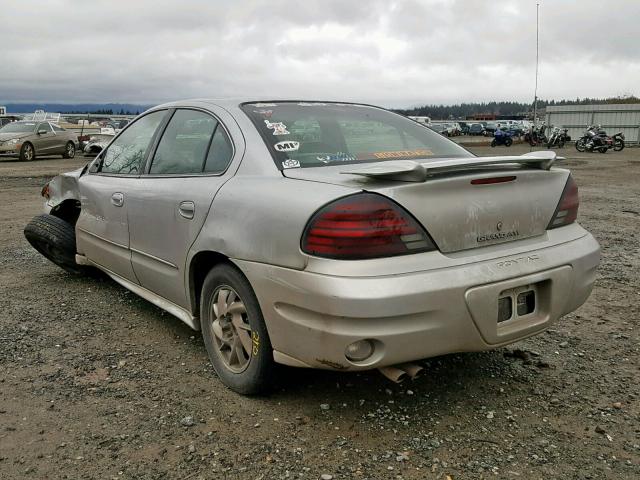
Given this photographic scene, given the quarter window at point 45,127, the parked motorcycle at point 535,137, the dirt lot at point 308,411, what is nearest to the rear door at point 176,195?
the dirt lot at point 308,411

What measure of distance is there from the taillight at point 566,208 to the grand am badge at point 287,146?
133 cm

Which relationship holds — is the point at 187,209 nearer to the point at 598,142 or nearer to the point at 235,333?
the point at 235,333

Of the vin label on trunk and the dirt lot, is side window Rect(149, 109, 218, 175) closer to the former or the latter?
the dirt lot

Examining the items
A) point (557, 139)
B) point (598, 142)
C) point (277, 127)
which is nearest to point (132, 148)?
point (277, 127)

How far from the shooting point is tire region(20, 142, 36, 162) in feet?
69.2

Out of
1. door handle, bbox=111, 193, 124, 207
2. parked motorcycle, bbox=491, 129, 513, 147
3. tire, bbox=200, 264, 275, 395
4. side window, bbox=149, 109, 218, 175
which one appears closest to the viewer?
tire, bbox=200, 264, 275, 395

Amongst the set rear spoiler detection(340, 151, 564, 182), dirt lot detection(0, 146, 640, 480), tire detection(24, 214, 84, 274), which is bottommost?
dirt lot detection(0, 146, 640, 480)

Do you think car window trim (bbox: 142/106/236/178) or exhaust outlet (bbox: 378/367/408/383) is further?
car window trim (bbox: 142/106/236/178)

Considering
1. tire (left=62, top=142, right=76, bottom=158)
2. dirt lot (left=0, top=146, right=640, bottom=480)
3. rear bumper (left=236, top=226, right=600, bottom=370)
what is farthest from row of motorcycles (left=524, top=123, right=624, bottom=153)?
rear bumper (left=236, top=226, right=600, bottom=370)

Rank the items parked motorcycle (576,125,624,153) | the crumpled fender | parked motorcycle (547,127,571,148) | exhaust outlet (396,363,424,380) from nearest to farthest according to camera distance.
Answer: exhaust outlet (396,363,424,380) < the crumpled fender < parked motorcycle (576,125,624,153) < parked motorcycle (547,127,571,148)

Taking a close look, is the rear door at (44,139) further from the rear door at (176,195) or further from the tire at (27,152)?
the rear door at (176,195)

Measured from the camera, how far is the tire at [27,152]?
69.2 ft

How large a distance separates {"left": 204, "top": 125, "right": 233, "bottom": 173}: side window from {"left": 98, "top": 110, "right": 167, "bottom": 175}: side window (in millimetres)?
802

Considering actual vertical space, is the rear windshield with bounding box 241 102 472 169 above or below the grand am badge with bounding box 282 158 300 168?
above
